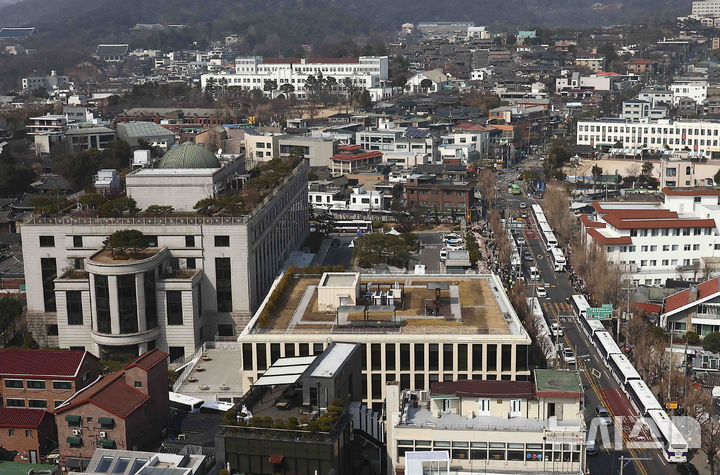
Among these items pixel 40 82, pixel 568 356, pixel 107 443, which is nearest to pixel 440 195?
pixel 568 356

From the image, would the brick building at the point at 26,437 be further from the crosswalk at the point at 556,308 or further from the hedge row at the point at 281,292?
the crosswalk at the point at 556,308

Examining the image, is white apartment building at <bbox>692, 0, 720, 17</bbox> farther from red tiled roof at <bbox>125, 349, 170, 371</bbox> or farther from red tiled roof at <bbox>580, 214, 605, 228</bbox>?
red tiled roof at <bbox>125, 349, 170, 371</bbox>

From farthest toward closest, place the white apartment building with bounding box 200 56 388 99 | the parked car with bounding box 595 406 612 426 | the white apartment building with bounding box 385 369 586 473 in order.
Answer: the white apartment building with bounding box 200 56 388 99 < the parked car with bounding box 595 406 612 426 < the white apartment building with bounding box 385 369 586 473

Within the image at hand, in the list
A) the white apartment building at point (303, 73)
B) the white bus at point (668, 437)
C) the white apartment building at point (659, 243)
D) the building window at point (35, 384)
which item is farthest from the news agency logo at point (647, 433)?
the white apartment building at point (303, 73)

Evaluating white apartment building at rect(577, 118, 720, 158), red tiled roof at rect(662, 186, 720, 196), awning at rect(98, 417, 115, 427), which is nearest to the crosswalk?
red tiled roof at rect(662, 186, 720, 196)

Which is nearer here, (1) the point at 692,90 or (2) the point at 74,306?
(2) the point at 74,306

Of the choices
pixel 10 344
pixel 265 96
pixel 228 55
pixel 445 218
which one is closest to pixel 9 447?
pixel 10 344

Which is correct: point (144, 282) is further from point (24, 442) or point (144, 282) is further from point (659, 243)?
point (659, 243)
